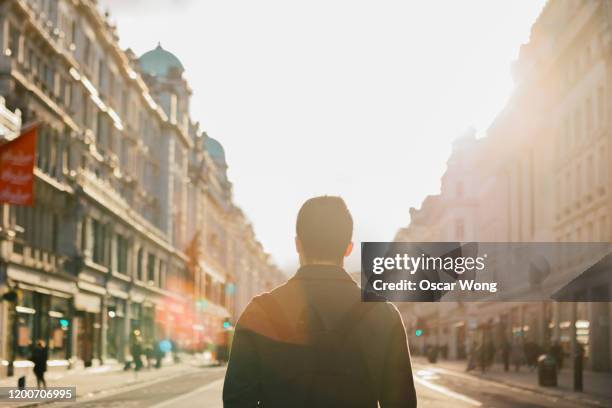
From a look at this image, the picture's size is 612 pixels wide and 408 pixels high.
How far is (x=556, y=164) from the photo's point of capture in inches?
2488

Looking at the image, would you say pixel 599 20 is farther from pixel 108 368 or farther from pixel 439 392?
pixel 108 368

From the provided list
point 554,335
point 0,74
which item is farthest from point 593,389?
point 554,335

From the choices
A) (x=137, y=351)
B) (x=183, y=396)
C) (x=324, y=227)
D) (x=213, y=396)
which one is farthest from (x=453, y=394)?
(x=324, y=227)

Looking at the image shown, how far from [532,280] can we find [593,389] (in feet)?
113

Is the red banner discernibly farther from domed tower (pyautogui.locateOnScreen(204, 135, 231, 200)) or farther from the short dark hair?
domed tower (pyautogui.locateOnScreen(204, 135, 231, 200))

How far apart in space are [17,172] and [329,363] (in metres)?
25.6

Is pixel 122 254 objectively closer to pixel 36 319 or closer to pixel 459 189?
pixel 36 319

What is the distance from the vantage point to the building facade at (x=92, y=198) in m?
40.9

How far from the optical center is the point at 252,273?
185625mm

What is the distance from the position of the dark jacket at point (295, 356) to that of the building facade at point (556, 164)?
2903 centimetres

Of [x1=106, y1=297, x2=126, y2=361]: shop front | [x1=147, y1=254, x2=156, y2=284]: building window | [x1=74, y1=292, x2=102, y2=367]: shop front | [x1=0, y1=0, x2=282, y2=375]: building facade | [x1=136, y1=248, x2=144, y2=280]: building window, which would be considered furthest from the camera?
[x1=147, y1=254, x2=156, y2=284]: building window

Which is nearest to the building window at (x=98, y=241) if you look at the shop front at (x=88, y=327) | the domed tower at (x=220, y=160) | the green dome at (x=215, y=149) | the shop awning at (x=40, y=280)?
the shop front at (x=88, y=327)

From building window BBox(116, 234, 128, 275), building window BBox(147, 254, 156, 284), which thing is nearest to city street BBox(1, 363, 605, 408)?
building window BBox(116, 234, 128, 275)

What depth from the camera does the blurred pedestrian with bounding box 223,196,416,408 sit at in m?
3.86
